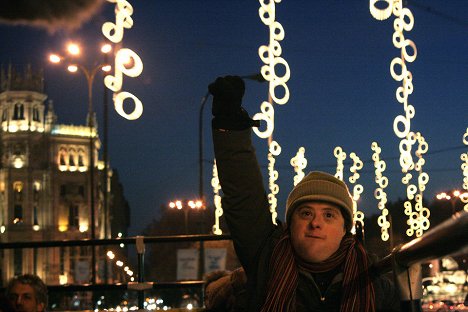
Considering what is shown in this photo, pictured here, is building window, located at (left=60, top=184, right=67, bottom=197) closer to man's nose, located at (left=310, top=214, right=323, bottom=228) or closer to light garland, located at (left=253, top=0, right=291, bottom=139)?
light garland, located at (left=253, top=0, right=291, bottom=139)

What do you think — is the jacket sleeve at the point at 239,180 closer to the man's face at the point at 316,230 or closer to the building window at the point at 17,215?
the man's face at the point at 316,230

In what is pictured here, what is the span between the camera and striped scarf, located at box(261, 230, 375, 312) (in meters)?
2.89

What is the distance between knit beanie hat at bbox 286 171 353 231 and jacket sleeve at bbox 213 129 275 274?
13cm

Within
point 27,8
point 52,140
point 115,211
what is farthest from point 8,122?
point 27,8

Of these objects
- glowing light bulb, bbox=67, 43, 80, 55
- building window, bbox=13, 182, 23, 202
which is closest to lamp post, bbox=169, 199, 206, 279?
glowing light bulb, bbox=67, 43, 80, 55

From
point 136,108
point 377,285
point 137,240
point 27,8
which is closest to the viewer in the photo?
point 377,285

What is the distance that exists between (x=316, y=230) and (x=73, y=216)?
107 m

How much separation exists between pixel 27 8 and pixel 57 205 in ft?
314

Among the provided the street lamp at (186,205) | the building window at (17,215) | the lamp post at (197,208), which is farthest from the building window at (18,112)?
the lamp post at (197,208)

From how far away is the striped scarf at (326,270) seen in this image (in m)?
2.89

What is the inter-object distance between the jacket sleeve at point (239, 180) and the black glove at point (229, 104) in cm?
3

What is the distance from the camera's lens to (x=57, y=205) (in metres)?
108

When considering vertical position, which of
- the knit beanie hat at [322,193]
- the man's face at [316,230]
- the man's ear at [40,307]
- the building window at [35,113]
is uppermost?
the building window at [35,113]

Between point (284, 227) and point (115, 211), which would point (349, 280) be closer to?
point (284, 227)
